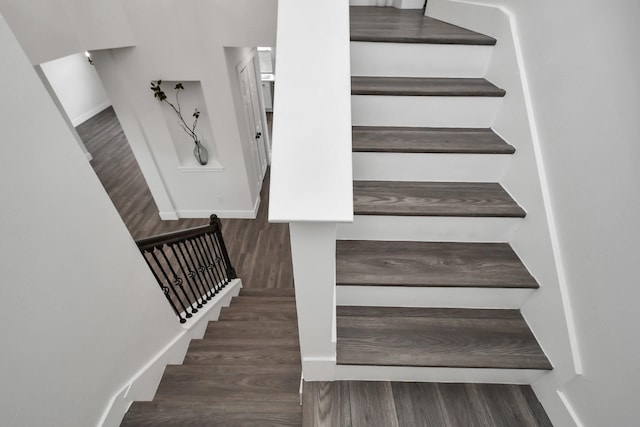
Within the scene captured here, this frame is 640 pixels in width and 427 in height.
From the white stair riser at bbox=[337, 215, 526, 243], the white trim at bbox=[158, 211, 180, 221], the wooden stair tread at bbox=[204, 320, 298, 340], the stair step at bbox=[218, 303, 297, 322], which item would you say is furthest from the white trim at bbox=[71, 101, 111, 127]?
the white stair riser at bbox=[337, 215, 526, 243]

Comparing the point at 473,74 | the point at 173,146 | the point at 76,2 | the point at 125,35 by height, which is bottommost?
the point at 173,146

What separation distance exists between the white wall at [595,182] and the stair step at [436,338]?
5.6 inches

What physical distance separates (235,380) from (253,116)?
3.86 m

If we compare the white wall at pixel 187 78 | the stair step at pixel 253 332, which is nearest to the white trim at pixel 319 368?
the stair step at pixel 253 332

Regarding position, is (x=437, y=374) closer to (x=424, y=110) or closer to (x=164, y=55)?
(x=424, y=110)

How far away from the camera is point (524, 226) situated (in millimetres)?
1134

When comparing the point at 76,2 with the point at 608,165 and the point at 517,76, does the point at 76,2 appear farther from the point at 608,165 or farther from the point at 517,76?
the point at 608,165

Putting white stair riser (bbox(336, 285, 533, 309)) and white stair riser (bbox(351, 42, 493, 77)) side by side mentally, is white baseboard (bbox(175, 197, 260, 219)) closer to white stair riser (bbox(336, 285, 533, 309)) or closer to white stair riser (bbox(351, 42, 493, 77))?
white stair riser (bbox(351, 42, 493, 77))

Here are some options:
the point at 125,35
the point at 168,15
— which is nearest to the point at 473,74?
the point at 168,15

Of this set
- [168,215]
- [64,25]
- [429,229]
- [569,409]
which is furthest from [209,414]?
[168,215]

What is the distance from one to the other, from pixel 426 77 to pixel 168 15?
2758mm

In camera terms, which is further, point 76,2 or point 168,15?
point 168,15

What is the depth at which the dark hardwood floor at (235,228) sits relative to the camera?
12.2ft

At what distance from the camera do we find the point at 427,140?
125cm
